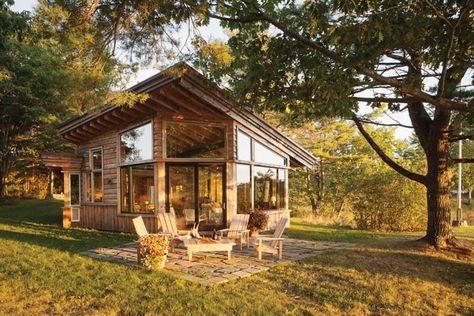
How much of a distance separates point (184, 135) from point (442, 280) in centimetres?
749

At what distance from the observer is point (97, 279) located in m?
5.83

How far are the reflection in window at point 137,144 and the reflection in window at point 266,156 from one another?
3693 mm

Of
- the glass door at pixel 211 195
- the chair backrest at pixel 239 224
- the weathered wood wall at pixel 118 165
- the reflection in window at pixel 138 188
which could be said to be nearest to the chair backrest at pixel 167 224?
the chair backrest at pixel 239 224

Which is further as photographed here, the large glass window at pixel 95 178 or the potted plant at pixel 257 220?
the large glass window at pixel 95 178

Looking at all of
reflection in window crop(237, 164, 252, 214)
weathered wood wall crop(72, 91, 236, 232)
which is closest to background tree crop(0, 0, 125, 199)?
weathered wood wall crop(72, 91, 236, 232)

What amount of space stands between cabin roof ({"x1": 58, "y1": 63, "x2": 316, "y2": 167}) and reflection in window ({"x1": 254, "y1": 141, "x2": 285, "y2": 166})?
0.36 metres

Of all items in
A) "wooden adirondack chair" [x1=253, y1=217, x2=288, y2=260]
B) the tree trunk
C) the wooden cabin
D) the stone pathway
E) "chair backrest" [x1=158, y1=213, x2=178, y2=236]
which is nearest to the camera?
the stone pathway

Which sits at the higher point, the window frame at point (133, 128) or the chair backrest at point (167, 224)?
the window frame at point (133, 128)

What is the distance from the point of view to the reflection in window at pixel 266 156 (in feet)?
40.3

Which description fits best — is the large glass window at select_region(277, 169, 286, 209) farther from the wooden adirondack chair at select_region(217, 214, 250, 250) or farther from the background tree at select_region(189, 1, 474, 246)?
the background tree at select_region(189, 1, 474, 246)

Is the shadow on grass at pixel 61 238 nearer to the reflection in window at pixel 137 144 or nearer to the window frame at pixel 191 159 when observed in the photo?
the reflection in window at pixel 137 144

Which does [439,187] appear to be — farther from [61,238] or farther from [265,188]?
[61,238]

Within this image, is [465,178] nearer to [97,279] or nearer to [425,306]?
[425,306]

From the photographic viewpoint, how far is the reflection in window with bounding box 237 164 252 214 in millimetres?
11194
